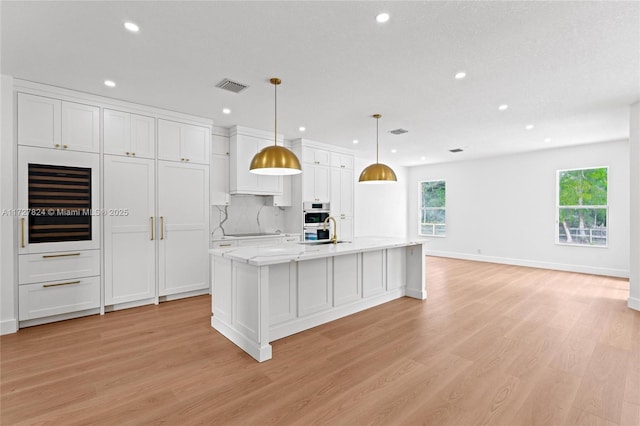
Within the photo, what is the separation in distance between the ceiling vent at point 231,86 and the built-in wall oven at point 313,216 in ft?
9.28

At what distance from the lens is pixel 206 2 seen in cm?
217

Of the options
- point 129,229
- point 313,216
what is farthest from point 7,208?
point 313,216

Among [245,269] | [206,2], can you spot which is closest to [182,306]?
[245,269]

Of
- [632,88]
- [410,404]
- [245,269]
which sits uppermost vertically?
[632,88]

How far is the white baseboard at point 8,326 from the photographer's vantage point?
3.24 meters

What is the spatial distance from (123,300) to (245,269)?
2.32 metres

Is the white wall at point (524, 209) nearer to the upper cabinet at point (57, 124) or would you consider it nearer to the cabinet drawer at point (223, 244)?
the cabinet drawer at point (223, 244)

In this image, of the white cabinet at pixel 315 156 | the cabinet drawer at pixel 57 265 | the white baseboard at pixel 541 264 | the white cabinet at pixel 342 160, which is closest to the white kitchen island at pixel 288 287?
the cabinet drawer at pixel 57 265

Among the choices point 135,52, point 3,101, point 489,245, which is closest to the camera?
point 135,52

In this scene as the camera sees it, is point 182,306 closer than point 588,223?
Yes

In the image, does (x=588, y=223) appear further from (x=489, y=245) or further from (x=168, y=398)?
(x=168, y=398)

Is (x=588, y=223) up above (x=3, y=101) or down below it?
below

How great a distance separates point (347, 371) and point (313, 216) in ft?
13.3

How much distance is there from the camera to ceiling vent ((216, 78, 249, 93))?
11.3ft
